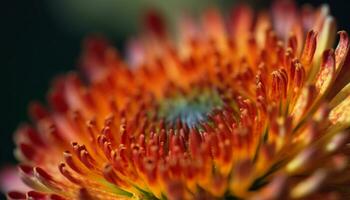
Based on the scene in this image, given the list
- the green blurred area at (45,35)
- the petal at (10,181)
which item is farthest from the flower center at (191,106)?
the green blurred area at (45,35)

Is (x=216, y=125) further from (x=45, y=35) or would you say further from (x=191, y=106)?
(x=45, y=35)

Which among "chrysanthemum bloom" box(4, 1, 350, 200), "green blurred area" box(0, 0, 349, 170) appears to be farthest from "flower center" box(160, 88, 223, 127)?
"green blurred area" box(0, 0, 349, 170)

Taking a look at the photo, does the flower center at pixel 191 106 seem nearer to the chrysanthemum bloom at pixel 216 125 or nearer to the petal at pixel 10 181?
the chrysanthemum bloom at pixel 216 125

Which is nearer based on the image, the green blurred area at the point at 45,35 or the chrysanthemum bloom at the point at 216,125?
the chrysanthemum bloom at the point at 216,125

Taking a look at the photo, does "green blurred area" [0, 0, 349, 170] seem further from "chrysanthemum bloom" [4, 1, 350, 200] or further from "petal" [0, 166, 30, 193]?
"chrysanthemum bloom" [4, 1, 350, 200]

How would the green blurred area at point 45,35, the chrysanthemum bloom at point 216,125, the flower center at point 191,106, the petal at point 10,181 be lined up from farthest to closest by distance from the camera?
the green blurred area at point 45,35 < the petal at point 10,181 < the flower center at point 191,106 < the chrysanthemum bloom at point 216,125

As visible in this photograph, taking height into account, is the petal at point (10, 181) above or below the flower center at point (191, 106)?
below

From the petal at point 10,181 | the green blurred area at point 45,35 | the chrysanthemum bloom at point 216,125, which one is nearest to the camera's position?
the chrysanthemum bloom at point 216,125
